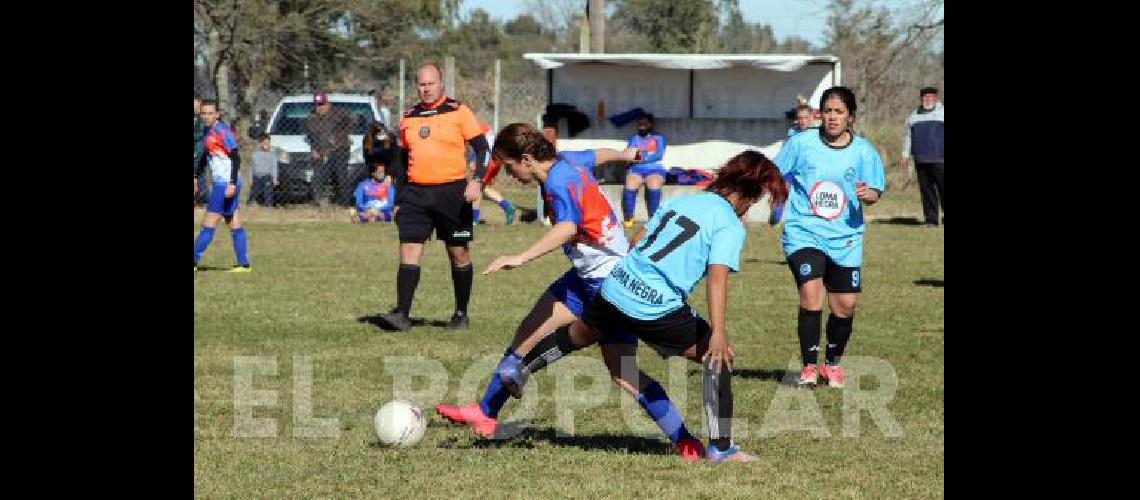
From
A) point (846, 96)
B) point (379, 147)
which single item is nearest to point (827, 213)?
point (846, 96)

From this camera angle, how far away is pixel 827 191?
9789 millimetres

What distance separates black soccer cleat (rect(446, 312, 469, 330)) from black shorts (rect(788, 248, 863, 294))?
3323 mm

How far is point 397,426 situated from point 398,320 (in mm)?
4493

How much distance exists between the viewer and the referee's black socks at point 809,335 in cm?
998

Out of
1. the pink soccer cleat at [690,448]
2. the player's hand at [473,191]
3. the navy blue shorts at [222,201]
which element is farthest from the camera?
the navy blue shorts at [222,201]

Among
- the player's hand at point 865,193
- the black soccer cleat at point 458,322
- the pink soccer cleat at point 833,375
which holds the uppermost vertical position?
the player's hand at point 865,193

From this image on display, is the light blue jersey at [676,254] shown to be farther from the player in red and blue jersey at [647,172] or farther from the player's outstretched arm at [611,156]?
the player in red and blue jersey at [647,172]

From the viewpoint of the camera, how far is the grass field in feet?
23.3

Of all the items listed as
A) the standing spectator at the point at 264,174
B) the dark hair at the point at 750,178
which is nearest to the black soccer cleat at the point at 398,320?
the dark hair at the point at 750,178

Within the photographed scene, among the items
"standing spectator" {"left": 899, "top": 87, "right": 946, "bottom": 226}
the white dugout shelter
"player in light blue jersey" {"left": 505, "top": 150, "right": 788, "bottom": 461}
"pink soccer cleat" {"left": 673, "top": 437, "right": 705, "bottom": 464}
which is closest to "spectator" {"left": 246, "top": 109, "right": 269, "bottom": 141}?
the white dugout shelter
